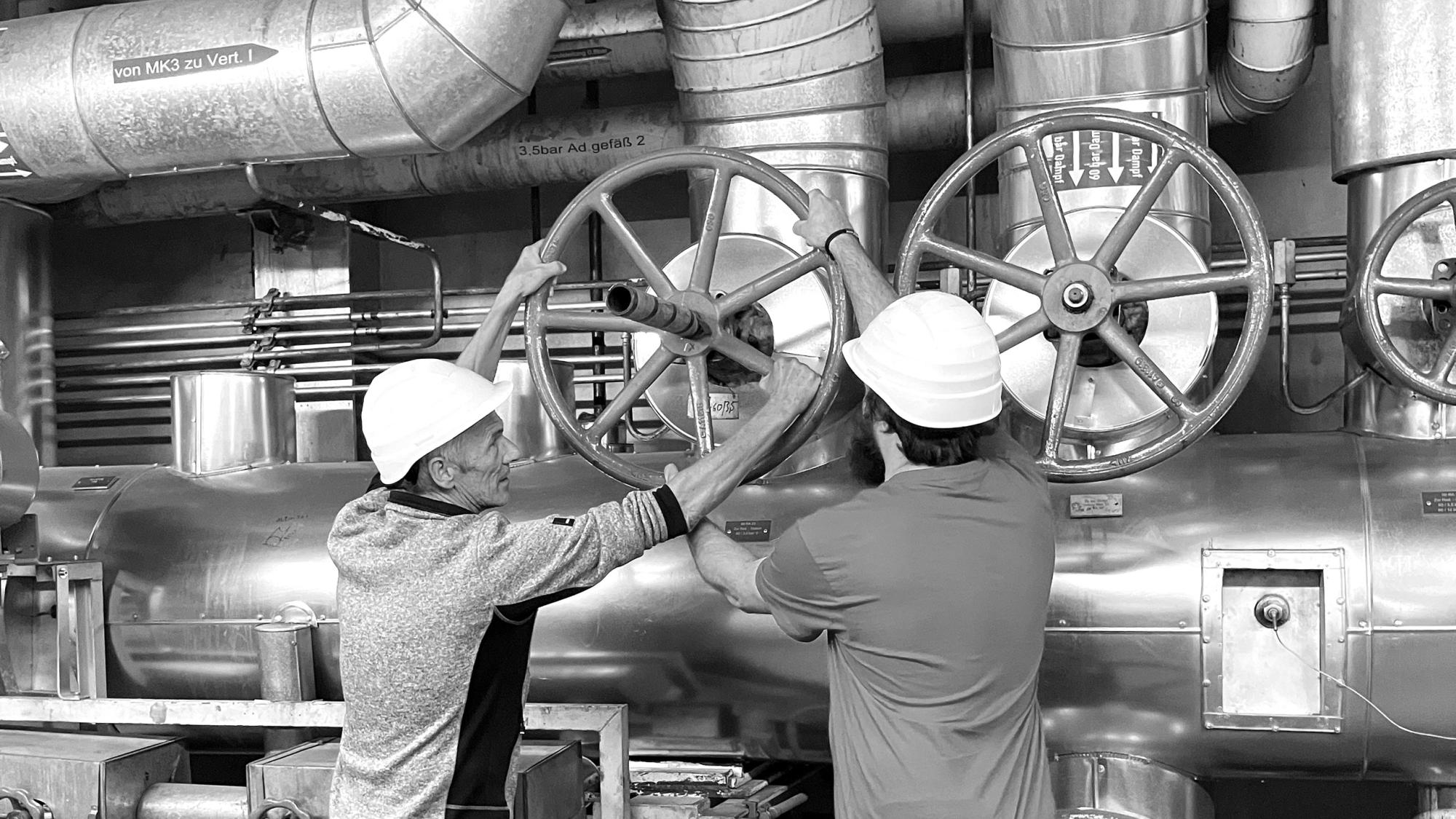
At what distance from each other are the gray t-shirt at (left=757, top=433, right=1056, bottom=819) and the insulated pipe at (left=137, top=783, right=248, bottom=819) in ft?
3.81

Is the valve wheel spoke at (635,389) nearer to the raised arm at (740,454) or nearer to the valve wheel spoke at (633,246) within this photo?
the valve wheel spoke at (633,246)

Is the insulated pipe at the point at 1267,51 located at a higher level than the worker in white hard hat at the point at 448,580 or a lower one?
higher

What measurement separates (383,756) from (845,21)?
1377mm

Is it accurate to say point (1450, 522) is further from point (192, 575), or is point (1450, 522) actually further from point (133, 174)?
point (133, 174)

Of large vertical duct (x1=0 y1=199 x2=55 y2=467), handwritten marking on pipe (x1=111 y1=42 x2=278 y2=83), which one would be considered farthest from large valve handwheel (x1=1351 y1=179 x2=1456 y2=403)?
large vertical duct (x1=0 y1=199 x2=55 y2=467)

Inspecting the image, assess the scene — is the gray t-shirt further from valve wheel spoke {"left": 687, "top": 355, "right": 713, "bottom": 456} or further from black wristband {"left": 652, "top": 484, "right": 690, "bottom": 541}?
valve wheel spoke {"left": 687, "top": 355, "right": 713, "bottom": 456}

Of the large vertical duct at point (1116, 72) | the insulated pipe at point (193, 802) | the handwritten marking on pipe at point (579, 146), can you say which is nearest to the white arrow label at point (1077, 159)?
the large vertical duct at point (1116, 72)

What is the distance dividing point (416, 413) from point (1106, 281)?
0.92 meters

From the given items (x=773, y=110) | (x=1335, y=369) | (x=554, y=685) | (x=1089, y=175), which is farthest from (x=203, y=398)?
(x=1335, y=369)

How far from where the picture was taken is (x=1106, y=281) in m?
1.77

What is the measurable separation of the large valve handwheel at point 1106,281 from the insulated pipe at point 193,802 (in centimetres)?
131

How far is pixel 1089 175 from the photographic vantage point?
2084 millimetres

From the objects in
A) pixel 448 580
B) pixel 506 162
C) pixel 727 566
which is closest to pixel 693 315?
pixel 727 566

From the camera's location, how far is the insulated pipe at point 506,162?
2.93 m
